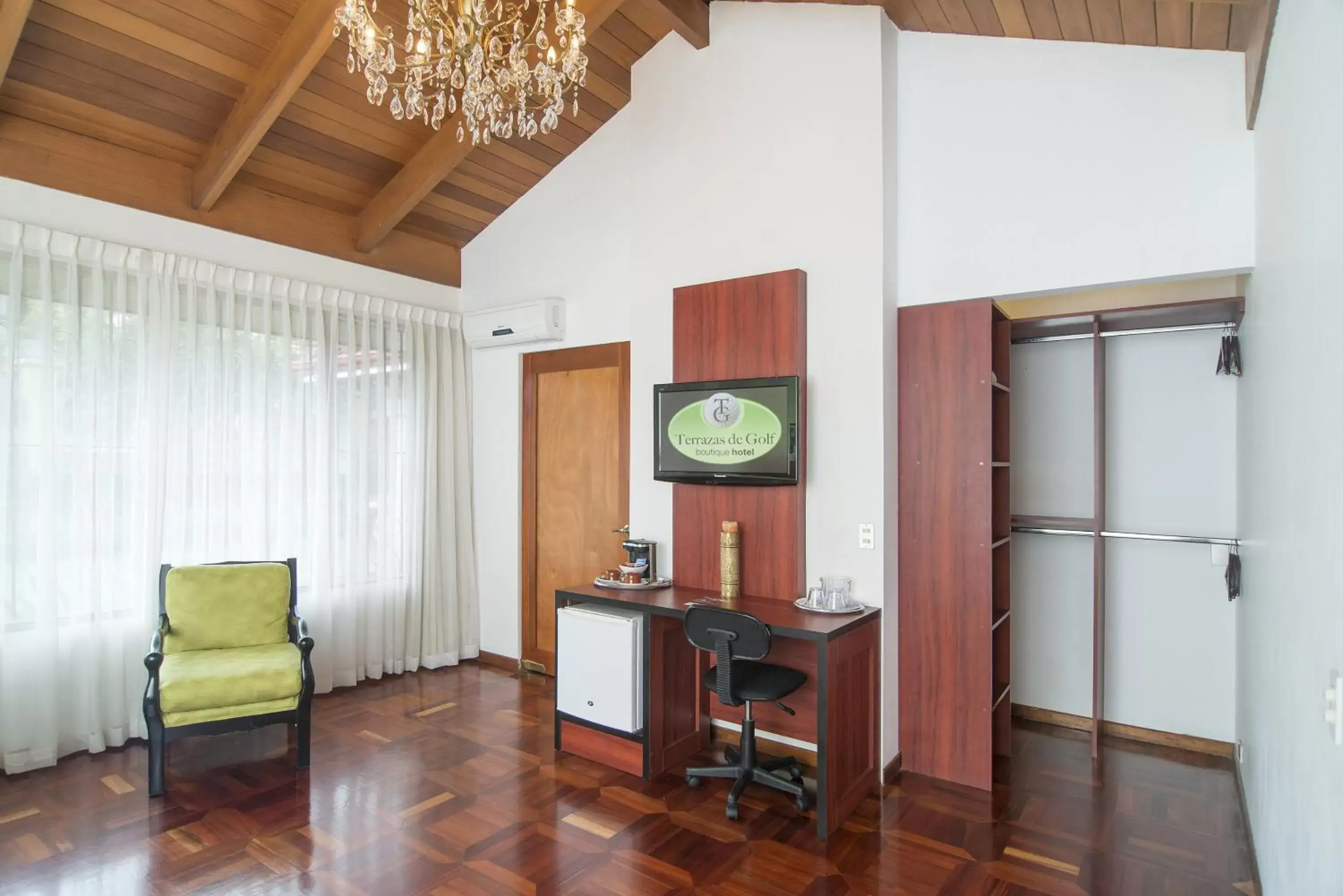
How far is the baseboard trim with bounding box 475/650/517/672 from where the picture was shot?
17.0ft

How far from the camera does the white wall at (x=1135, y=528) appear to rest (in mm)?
3676

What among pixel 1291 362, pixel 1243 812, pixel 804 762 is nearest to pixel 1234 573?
pixel 1243 812

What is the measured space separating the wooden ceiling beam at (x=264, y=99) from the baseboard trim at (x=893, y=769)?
4.18 metres

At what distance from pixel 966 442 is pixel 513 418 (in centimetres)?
315

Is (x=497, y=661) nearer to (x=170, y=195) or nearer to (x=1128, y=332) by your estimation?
(x=170, y=195)

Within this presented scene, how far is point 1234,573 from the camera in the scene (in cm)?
333

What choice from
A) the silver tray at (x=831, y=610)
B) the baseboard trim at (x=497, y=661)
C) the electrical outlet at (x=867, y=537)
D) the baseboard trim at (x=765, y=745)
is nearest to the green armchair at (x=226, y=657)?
the baseboard trim at (x=497, y=661)

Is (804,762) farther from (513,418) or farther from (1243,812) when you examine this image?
(513,418)

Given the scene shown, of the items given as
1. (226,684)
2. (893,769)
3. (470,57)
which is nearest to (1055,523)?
(893,769)

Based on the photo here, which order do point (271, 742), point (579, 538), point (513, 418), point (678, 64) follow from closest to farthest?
1. point (271, 742)
2. point (678, 64)
3. point (579, 538)
4. point (513, 418)

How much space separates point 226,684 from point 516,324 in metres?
2.74

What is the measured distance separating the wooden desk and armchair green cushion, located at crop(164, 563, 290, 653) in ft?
5.17

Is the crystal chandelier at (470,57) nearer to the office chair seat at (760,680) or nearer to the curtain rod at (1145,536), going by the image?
the office chair seat at (760,680)

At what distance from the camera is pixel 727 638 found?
9.92ft
